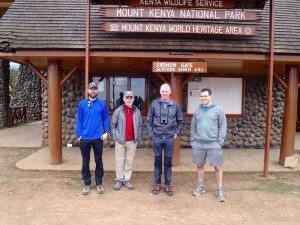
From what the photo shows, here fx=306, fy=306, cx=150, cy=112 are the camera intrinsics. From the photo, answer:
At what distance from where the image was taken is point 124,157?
5547 millimetres

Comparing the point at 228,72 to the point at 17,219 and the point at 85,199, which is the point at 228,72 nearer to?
the point at 85,199

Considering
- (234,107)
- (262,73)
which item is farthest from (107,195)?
(262,73)

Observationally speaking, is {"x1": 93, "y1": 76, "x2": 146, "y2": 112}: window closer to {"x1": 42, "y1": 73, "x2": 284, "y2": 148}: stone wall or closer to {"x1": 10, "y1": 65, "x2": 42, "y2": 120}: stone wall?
{"x1": 42, "y1": 73, "x2": 284, "y2": 148}: stone wall

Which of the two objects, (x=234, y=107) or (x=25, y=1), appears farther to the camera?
(x=234, y=107)

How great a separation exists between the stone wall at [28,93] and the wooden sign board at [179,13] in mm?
13143

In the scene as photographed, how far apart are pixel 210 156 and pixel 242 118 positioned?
487 centimetres

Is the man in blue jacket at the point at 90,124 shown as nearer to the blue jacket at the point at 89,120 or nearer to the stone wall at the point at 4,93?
the blue jacket at the point at 89,120

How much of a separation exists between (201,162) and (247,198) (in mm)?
1012

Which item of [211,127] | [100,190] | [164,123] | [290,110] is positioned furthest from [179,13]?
[100,190]

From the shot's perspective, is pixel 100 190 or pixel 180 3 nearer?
pixel 100 190

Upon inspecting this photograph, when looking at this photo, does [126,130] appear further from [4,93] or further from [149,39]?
[4,93]

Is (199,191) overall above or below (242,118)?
below

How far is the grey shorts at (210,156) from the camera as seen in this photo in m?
5.02

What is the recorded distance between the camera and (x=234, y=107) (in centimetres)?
952
